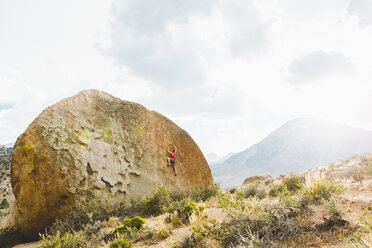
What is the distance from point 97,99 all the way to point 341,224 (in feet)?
31.5

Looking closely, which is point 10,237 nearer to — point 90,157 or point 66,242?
point 90,157

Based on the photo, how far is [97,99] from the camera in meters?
10.1

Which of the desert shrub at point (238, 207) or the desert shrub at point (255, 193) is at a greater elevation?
the desert shrub at point (238, 207)

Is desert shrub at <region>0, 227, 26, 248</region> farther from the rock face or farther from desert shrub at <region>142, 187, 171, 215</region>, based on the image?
desert shrub at <region>142, 187, 171, 215</region>

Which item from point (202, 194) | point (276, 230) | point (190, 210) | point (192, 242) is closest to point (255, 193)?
point (202, 194)

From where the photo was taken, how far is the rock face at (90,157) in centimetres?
730

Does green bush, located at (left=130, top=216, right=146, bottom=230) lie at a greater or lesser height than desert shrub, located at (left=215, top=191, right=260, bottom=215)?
lesser

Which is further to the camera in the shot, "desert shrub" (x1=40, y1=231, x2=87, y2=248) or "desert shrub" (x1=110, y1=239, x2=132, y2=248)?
"desert shrub" (x1=40, y1=231, x2=87, y2=248)

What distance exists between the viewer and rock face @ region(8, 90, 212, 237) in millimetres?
7297

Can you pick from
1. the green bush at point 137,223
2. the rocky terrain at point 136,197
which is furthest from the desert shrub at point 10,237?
the green bush at point 137,223

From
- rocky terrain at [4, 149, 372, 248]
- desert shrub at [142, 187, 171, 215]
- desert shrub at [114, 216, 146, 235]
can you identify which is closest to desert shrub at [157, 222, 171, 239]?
→ rocky terrain at [4, 149, 372, 248]

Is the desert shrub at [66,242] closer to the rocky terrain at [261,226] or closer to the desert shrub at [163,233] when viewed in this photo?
the rocky terrain at [261,226]

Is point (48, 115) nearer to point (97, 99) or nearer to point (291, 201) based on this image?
point (97, 99)

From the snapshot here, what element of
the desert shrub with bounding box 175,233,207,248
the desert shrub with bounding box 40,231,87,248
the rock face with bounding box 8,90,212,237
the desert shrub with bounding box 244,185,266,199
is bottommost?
the desert shrub with bounding box 244,185,266,199
